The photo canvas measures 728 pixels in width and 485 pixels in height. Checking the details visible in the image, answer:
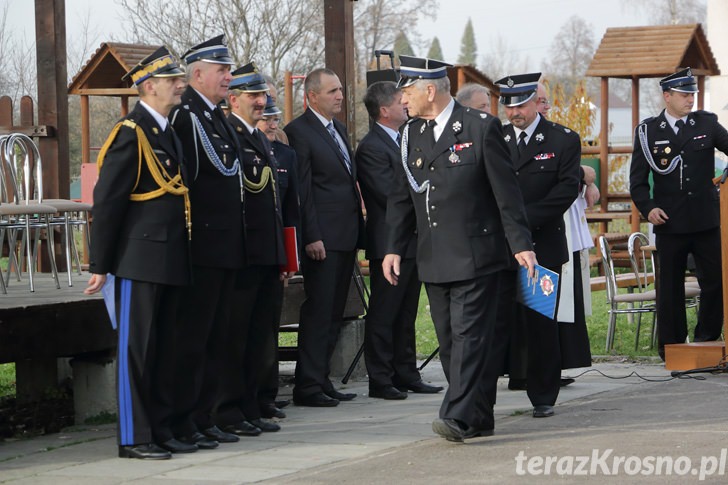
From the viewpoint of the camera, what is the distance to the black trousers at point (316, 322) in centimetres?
880

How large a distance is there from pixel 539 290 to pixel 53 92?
5478 millimetres

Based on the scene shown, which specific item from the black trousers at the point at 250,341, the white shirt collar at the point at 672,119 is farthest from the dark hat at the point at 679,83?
the black trousers at the point at 250,341

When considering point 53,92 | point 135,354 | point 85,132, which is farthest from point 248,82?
point 85,132

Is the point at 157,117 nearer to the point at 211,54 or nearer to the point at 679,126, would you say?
the point at 211,54

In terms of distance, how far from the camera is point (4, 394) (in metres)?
10.0

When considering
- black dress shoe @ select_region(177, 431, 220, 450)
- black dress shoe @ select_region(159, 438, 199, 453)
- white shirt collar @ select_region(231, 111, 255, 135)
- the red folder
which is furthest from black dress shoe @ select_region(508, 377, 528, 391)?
black dress shoe @ select_region(159, 438, 199, 453)

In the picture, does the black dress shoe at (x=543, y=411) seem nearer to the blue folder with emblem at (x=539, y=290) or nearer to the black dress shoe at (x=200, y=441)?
the blue folder with emblem at (x=539, y=290)

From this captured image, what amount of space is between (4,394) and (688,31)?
12.4 metres

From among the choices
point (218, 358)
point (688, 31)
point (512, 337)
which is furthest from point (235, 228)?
point (688, 31)

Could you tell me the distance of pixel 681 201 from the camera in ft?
34.4

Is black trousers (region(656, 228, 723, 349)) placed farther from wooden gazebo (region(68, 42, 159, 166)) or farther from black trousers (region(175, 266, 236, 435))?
wooden gazebo (region(68, 42, 159, 166))

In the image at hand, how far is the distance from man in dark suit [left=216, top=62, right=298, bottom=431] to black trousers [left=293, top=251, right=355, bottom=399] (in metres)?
0.78

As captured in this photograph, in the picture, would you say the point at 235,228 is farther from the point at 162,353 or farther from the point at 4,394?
the point at 4,394

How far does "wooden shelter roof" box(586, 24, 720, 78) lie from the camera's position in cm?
1855
